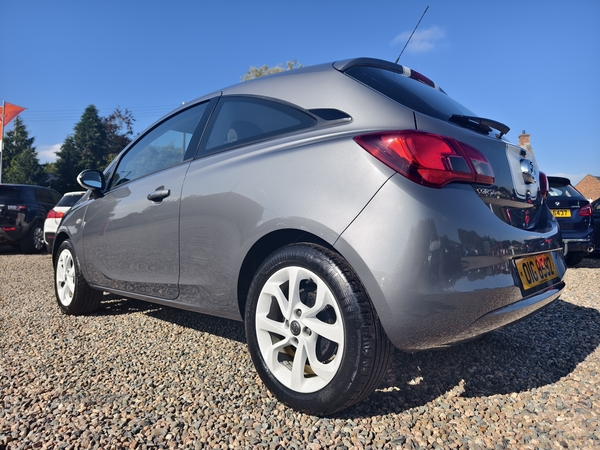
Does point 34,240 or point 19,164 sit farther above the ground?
point 19,164

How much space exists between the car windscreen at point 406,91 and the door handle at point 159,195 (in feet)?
4.25

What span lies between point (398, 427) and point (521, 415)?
0.58 meters

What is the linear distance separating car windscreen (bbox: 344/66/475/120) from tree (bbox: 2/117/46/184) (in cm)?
→ 5035

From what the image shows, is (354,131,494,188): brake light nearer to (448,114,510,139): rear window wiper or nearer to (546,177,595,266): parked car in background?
(448,114,510,139): rear window wiper

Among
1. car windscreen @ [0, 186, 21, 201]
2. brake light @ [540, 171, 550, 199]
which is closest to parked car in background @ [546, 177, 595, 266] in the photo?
brake light @ [540, 171, 550, 199]

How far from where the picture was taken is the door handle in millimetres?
2662

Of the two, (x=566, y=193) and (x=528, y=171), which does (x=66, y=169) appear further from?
(x=528, y=171)

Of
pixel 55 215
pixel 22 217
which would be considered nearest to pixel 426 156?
pixel 55 215

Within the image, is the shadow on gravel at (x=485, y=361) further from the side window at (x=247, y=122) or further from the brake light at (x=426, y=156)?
the side window at (x=247, y=122)

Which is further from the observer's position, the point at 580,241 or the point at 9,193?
the point at 9,193

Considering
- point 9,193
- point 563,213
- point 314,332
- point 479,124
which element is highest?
point 479,124

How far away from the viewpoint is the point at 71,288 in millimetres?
3783

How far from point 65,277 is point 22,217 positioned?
25.2 feet

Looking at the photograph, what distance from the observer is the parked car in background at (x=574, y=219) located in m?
6.80
